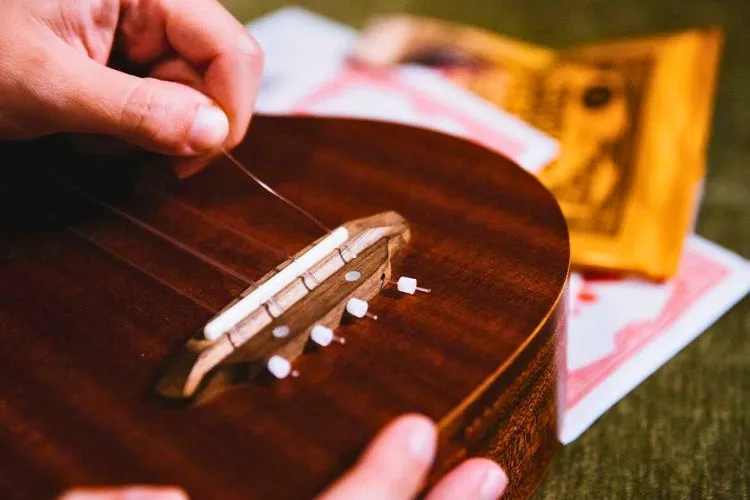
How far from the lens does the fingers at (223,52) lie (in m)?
0.74

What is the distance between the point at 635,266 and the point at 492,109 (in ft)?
1.13

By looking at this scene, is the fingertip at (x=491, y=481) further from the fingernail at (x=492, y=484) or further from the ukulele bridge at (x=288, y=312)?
the ukulele bridge at (x=288, y=312)

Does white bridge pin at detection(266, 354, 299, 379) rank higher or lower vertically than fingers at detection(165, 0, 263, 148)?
lower

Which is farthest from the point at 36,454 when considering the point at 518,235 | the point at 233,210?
the point at 518,235

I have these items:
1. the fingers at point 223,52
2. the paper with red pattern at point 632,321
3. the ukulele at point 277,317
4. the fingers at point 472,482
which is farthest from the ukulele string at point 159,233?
the paper with red pattern at point 632,321

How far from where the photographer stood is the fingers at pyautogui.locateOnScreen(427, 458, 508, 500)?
505mm

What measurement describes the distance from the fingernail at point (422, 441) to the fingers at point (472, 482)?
4 cm

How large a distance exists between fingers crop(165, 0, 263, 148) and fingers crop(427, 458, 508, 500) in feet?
1.32

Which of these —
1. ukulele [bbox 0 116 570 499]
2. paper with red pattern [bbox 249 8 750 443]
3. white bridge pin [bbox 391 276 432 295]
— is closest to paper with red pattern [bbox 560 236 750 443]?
paper with red pattern [bbox 249 8 750 443]

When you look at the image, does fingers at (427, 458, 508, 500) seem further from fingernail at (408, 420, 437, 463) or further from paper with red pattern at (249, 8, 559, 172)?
paper with red pattern at (249, 8, 559, 172)

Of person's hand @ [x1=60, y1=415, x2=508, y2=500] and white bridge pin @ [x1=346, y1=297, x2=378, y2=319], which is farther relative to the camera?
white bridge pin @ [x1=346, y1=297, x2=378, y2=319]

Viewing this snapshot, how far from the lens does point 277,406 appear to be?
1.73 feet

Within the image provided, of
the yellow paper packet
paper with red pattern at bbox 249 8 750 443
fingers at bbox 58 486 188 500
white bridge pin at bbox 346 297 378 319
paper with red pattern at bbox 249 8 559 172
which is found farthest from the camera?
paper with red pattern at bbox 249 8 559 172

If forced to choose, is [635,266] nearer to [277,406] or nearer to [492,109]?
[492,109]
